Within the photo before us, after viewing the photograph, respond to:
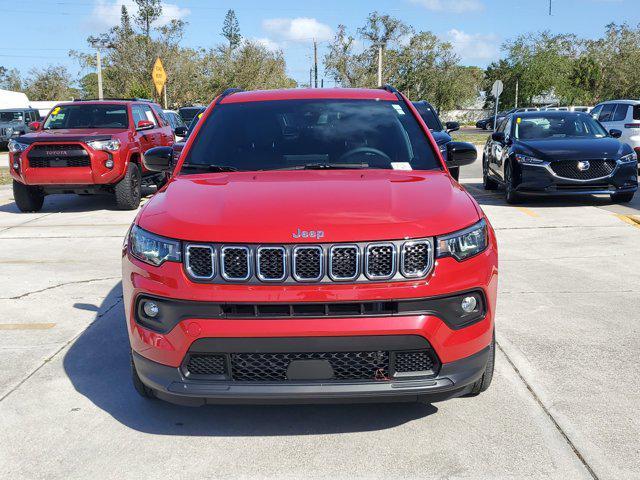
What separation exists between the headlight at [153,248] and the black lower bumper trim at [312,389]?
0.48 m

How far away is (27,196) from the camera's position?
11602mm

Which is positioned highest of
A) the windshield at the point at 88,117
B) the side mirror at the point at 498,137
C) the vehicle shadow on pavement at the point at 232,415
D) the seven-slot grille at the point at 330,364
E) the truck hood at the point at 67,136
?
the windshield at the point at 88,117

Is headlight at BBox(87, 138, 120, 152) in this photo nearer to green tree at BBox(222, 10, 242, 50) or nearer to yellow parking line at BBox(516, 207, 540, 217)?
yellow parking line at BBox(516, 207, 540, 217)

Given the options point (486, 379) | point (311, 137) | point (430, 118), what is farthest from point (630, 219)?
point (486, 379)

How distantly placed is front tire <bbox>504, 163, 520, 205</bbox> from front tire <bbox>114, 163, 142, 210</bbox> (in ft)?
20.5

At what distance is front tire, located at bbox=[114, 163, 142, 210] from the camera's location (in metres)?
11.5

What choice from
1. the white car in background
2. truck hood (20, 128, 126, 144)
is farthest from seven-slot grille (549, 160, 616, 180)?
truck hood (20, 128, 126, 144)

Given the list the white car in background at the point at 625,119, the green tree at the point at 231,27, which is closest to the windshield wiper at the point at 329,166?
the white car in background at the point at 625,119

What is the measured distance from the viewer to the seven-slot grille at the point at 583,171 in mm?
10906

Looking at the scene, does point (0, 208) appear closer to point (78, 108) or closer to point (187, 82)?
point (78, 108)

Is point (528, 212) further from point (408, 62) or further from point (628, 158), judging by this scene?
point (408, 62)

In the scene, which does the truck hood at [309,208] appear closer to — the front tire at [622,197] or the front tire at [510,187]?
the front tire at [510,187]

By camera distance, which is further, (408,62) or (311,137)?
(408,62)

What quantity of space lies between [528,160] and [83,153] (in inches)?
278
